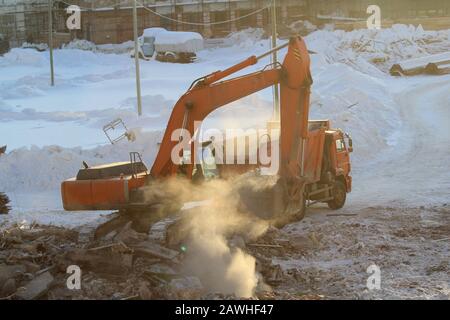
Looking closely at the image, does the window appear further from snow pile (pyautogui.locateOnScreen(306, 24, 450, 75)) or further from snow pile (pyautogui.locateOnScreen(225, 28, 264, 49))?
snow pile (pyautogui.locateOnScreen(225, 28, 264, 49))

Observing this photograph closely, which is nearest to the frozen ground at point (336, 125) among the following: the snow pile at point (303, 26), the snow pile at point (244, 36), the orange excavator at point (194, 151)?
the orange excavator at point (194, 151)

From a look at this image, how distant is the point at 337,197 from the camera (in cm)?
1738

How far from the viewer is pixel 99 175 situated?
14.2 meters

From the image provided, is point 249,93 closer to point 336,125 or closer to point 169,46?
point 336,125

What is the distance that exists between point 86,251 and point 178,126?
362cm

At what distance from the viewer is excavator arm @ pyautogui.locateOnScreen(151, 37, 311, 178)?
1389 centimetres

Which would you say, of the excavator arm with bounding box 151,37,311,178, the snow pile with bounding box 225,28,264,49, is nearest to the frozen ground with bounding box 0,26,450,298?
the snow pile with bounding box 225,28,264,49

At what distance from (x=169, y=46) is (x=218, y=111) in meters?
23.8

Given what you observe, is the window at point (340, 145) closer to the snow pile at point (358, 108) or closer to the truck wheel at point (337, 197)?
the truck wheel at point (337, 197)

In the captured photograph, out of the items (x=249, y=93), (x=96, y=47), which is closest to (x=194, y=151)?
(x=249, y=93)

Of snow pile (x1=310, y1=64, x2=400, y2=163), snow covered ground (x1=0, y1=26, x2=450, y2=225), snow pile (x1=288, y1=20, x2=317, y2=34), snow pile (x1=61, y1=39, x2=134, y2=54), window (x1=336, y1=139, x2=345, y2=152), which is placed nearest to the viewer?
window (x1=336, y1=139, x2=345, y2=152)

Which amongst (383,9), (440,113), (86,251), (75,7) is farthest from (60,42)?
(86,251)

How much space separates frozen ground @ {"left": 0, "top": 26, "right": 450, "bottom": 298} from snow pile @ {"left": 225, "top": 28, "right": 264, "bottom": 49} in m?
1.78
